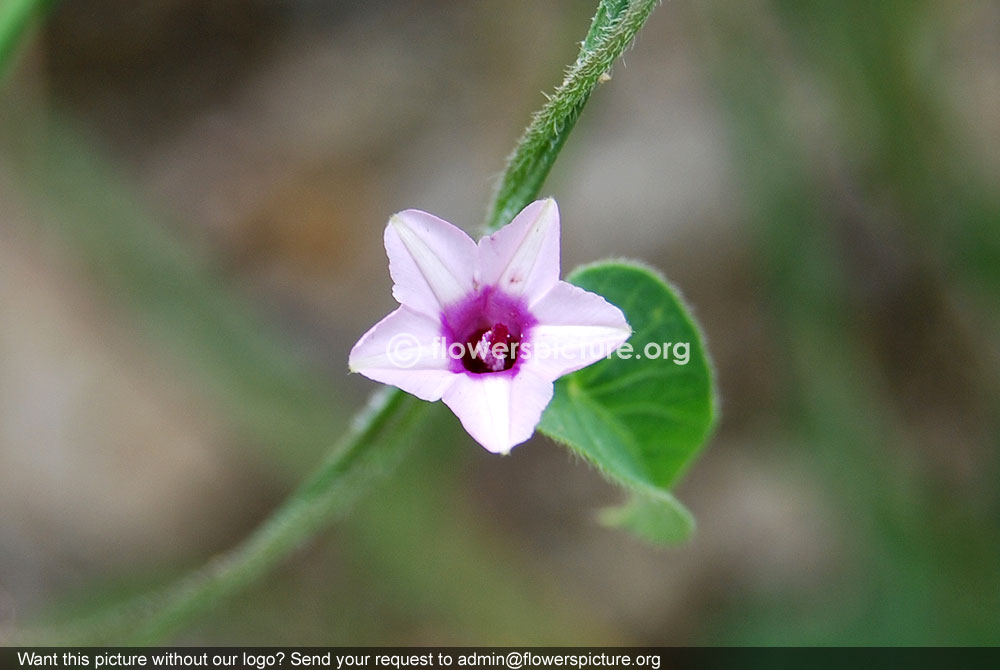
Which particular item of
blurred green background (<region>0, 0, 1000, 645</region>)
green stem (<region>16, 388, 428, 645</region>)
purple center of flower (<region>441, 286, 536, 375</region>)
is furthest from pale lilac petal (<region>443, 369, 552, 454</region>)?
blurred green background (<region>0, 0, 1000, 645</region>)

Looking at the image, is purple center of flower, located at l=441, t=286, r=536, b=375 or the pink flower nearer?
the pink flower

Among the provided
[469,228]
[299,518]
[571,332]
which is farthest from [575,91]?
[469,228]

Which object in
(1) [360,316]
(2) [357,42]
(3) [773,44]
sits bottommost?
(1) [360,316]

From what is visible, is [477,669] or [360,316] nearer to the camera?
[477,669]

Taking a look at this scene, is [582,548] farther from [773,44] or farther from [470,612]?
[773,44]

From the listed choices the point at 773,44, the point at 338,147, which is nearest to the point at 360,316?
the point at 338,147

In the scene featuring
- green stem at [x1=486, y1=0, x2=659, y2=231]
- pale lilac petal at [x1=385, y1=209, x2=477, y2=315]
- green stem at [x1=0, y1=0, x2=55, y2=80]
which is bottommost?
pale lilac petal at [x1=385, y1=209, x2=477, y2=315]

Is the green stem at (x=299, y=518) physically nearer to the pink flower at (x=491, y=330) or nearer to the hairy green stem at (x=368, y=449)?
the hairy green stem at (x=368, y=449)

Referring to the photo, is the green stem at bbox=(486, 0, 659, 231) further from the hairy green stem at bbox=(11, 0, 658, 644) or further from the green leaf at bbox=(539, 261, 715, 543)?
the green leaf at bbox=(539, 261, 715, 543)
